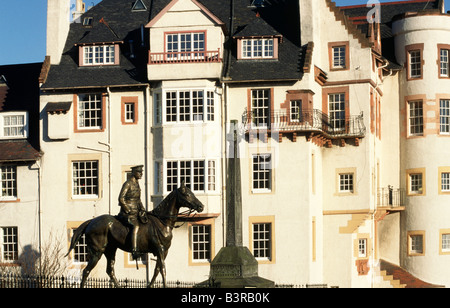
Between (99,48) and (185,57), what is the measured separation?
5.55 m

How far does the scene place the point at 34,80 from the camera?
58.7 meters

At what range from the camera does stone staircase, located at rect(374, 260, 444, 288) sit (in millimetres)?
57031

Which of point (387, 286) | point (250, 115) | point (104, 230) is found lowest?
point (387, 286)

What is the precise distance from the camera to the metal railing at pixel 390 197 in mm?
58688

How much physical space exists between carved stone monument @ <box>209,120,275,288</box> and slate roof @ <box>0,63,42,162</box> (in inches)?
767

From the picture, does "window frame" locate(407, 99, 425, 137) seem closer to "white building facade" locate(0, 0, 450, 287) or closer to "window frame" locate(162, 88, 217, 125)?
"white building facade" locate(0, 0, 450, 287)

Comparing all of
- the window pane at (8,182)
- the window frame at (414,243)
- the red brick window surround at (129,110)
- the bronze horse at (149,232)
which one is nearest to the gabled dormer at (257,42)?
the red brick window surround at (129,110)

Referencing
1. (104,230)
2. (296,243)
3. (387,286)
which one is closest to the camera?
(104,230)

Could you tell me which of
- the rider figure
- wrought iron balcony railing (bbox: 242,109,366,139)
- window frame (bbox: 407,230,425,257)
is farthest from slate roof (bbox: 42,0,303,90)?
the rider figure

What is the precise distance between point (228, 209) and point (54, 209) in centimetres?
1899

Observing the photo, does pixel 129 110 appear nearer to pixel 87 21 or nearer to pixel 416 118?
pixel 87 21

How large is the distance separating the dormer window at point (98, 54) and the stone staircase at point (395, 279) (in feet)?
64.3

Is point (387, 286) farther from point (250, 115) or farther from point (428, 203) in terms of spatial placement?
point (250, 115)
